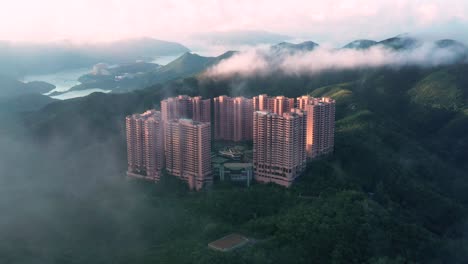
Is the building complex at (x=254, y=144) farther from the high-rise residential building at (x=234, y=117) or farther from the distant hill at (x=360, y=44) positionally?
the distant hill at (x=360, y=44)

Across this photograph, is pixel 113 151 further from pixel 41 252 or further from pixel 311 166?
pixel 41 252

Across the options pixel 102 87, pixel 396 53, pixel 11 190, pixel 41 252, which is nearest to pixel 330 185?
pixel 41 252

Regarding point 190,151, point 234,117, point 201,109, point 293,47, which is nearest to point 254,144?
point 190,151

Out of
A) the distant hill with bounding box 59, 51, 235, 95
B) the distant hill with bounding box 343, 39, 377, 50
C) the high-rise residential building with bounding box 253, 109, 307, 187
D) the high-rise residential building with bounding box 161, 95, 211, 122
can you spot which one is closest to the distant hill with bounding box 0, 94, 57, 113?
the distant hill with bounding box 59, 51, 235, 95

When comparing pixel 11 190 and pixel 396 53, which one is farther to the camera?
pixel 396 53

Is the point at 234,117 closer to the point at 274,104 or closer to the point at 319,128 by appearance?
the point at 274,104

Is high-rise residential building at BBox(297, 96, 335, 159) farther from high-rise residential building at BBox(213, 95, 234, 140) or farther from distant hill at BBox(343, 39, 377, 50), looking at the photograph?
distant hill at BBox(343, 39, 377, 50)
